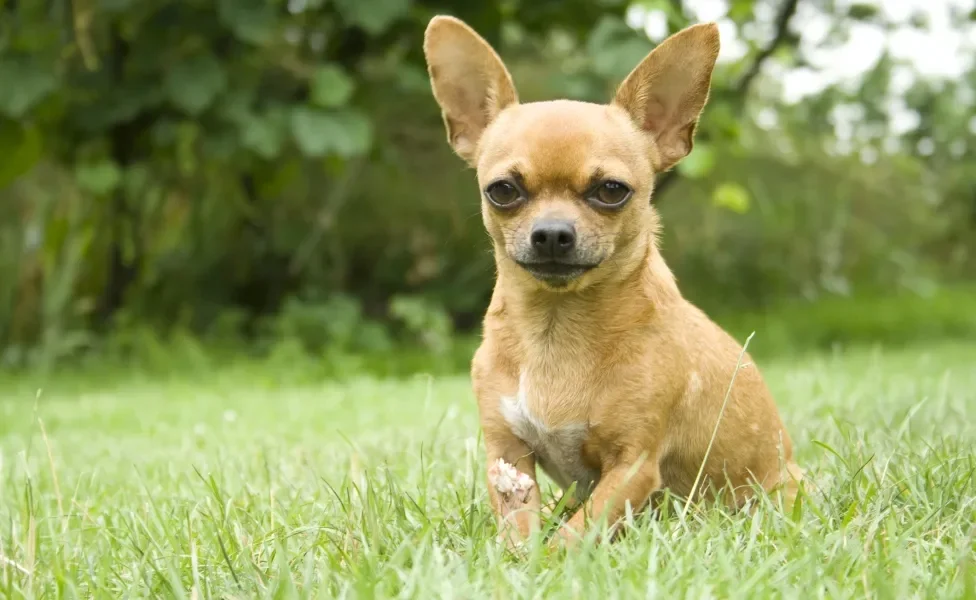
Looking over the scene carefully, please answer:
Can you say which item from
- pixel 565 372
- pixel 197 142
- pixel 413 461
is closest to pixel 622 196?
pixel 565 372

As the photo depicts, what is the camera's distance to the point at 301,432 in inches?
163

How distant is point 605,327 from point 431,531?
2.01 feet

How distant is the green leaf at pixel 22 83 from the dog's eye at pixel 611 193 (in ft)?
16.2

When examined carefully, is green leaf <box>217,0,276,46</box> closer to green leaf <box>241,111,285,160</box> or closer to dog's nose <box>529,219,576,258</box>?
green leaf <box>241,111,285,160</box>

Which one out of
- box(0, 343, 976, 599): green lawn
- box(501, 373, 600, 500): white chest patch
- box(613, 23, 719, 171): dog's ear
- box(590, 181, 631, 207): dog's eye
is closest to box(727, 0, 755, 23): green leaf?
box(0, 343, 976, 599): green lawn

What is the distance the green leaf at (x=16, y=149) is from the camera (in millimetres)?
6555

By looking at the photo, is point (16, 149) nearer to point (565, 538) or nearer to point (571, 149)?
point (571, 149)

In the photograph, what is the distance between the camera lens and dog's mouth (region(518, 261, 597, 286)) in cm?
220

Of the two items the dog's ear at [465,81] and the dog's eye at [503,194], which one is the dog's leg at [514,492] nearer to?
the dog's eye at [503,194]

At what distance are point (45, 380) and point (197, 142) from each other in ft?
6.89

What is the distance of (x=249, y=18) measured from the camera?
623 centimetres

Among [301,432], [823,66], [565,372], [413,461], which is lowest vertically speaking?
[301,432]

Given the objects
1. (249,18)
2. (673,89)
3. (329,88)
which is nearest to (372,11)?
(329,88)

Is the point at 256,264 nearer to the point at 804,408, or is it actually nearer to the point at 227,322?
the point at 227,322
